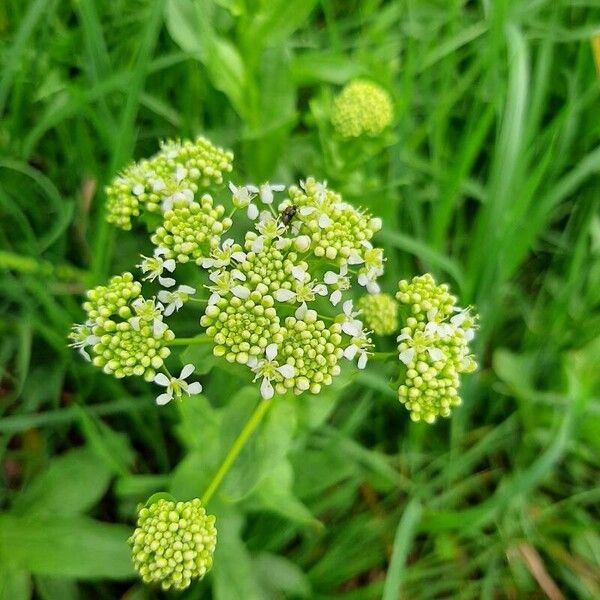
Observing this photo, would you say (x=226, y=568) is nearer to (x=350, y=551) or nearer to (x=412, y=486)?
(x=350, y=551)

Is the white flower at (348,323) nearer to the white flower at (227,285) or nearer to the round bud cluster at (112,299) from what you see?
the white flower at (227,285)

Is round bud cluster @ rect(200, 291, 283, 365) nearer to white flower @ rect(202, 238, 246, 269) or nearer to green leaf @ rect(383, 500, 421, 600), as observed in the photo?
white flower @ rect(202, 238, 246, 269)

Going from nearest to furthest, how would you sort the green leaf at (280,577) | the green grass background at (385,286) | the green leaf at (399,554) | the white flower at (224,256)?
the white flower at (224,256) → the green leaf at (399,554) → the green grass background at (385,286) → the green leaf at (280,577)

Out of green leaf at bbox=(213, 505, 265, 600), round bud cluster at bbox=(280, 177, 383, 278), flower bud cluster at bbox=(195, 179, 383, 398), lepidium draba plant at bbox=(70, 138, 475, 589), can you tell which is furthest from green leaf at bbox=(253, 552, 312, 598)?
round bud cluster at bbox=(280, 177, 383, 278)

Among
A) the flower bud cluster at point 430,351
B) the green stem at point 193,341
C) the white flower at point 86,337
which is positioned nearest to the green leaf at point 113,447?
the white flower at point 86,337

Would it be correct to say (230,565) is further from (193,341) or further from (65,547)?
(193,341)
